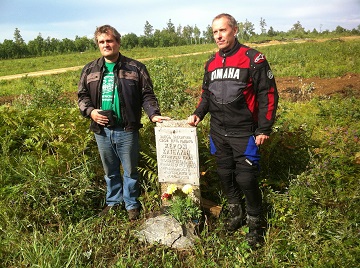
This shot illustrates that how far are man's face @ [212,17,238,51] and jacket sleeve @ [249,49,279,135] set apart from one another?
0.75ft

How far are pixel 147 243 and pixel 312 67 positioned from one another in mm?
14903

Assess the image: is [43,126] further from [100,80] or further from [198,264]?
[198,264]

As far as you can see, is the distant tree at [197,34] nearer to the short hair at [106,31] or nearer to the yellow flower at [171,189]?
the short hair at [106,31]

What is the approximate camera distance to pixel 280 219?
9.84 feet

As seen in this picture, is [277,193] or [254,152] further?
[277,193]

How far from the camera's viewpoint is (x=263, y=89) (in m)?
2.69

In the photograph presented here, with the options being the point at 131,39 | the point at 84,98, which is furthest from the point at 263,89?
the point at 131,39

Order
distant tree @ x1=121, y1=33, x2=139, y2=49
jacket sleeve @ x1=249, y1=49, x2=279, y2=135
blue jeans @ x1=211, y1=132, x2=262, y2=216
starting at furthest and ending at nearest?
distant tree @ x1=121, y1=33, x2=139, y2=49, blue jeans @ x1=211, y1=132, x2=262, y2=216, jacket sleeve @ x1=249, y1=49, x2=279, y2=135

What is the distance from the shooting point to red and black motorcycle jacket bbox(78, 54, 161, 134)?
3172 mm

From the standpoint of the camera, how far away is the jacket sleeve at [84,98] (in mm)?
3258

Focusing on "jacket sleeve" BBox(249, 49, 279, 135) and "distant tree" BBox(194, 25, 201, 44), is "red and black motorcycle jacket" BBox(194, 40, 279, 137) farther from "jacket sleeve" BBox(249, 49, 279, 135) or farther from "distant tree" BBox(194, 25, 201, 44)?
"distant tree" BBox(194, 25, 201, 44)

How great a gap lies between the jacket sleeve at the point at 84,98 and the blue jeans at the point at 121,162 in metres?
0.31

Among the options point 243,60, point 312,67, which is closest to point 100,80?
point 243,60

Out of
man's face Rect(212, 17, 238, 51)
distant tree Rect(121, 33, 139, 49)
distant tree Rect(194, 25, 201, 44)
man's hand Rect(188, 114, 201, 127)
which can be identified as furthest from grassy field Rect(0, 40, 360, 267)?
distant tree Rect(194, 25, 201, 44)
